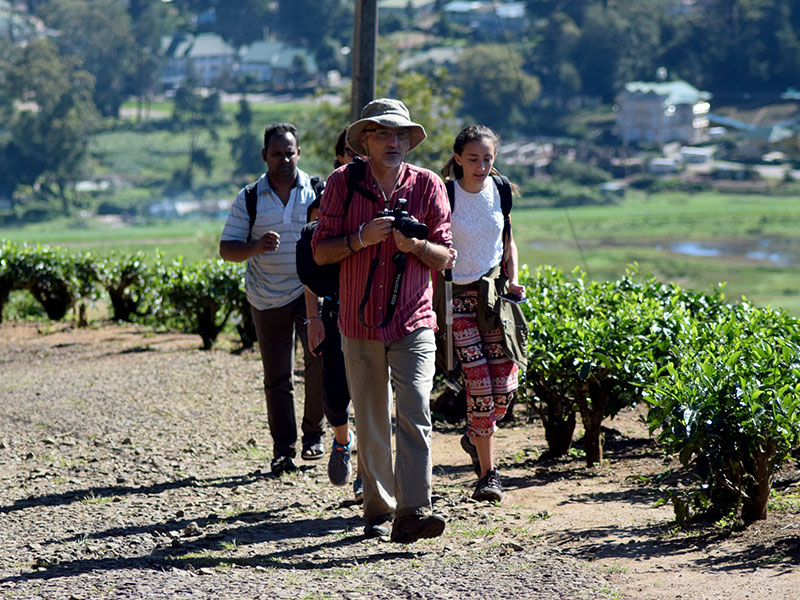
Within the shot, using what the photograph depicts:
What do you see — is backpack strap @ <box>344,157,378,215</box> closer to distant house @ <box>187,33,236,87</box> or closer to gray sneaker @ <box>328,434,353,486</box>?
gray sneaker @ <box>328,434,353,486</box>

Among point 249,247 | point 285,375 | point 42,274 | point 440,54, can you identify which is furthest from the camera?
point 440,54

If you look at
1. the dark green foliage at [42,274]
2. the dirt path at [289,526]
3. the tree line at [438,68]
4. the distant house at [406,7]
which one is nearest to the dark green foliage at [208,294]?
the dark green foliage at [42,274]

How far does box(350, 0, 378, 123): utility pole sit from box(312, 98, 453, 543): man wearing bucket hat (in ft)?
13.5

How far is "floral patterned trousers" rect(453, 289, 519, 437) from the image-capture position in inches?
209

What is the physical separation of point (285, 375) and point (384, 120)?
2104mm

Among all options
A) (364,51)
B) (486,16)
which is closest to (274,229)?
(364,51)

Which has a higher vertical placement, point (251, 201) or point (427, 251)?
point (251, 201)

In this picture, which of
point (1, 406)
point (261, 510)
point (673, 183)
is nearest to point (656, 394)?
point (261, 510)

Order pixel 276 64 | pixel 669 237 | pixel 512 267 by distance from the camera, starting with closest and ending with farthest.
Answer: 1. pixel 512 267
2. pixel 669 237
3. pixel 276 64

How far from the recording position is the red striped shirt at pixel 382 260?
4402 mm

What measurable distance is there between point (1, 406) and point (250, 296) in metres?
3.24

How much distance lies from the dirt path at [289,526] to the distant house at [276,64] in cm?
6701

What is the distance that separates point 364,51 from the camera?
8.57m

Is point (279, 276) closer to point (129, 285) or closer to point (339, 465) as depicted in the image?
point (339, 465)
